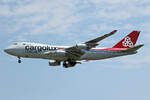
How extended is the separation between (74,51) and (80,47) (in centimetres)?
318

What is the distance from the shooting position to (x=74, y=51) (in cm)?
6475

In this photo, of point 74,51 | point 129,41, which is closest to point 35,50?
point 74,51

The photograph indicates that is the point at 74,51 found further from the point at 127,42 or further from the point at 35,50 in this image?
the point at 127,42

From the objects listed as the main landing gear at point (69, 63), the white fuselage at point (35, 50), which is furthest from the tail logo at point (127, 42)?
the white fuselage at point (35, 50)

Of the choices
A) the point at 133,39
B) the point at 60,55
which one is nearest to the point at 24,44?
the point at 60,55

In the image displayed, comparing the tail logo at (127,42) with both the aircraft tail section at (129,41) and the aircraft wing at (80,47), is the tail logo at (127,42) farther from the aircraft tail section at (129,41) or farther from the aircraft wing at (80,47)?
the aircraft wing at (80,47)

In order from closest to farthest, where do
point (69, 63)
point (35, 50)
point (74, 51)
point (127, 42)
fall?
point (35, 50) < point (74, 51) < point (69, 63) < point (127, 42)

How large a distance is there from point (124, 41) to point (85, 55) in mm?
10586

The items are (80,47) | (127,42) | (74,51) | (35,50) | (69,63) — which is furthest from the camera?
(127,42)

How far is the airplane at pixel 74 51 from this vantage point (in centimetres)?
6219

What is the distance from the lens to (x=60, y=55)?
6356 cm

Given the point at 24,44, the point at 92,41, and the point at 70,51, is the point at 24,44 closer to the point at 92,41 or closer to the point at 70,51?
the point at 70,51

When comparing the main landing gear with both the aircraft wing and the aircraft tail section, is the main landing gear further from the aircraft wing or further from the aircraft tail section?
the aircraft tail section

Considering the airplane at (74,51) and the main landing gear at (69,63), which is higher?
the airplane at (74,51)
